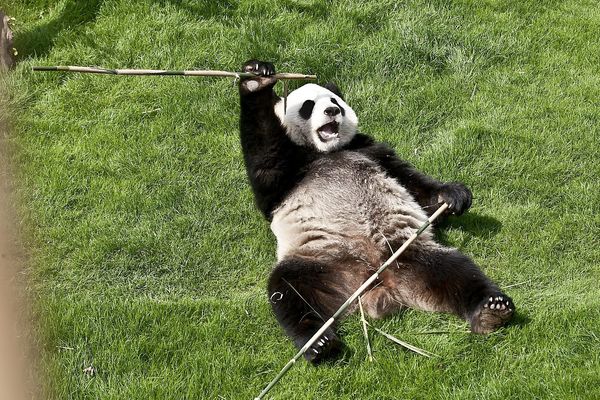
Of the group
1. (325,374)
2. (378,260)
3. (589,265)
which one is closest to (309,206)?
(378,260)

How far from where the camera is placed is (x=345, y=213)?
559 cm

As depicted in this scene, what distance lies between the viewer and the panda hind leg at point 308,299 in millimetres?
4758

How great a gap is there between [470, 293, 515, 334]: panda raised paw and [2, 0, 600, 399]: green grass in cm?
10

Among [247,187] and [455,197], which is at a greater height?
[455,197]

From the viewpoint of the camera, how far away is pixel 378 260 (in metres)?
5.31

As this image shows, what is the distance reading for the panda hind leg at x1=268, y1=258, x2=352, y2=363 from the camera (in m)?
4.76

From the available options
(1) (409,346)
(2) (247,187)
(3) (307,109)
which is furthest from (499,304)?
(2) (247,187)

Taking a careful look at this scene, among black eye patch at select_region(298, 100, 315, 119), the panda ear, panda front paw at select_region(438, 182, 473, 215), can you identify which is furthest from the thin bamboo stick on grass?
the panda ear

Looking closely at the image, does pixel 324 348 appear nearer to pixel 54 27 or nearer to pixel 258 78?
pixel 258 78

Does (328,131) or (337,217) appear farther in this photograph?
(328,131)

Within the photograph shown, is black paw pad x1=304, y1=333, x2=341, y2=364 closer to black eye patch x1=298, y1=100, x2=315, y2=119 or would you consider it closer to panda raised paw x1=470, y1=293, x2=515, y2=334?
panda raised paw x1=470, y1=293, x2=515, y2=334

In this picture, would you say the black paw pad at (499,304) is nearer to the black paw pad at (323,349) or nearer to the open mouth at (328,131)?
the black paw pad at (323,349)

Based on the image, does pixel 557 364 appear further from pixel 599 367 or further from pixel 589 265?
pixel 589 265

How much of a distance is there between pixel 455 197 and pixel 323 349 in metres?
1.71
